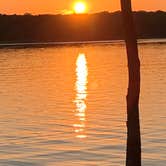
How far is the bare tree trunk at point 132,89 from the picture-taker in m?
7.26

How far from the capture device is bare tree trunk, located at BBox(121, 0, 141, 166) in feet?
23.8

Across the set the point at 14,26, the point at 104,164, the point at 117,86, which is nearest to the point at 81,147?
the point at 104,164

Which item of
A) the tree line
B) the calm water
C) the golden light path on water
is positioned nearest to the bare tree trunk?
the calm water

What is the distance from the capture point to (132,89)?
7.43 meters

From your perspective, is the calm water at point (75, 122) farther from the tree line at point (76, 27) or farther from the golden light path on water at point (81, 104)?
the tree line at point (76, 27)

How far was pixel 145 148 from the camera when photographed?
16.0 meters

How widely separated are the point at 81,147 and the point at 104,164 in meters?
2.39

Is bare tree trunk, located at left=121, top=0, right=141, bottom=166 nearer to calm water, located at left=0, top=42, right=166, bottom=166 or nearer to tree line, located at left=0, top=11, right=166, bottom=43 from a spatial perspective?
calm water, located at left=0, top=42, right=166, bottom=166

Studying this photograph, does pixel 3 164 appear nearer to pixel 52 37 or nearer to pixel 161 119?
pixel 161 119

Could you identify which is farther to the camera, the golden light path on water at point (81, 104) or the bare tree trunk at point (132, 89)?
the golden light path on water at point (81, 104)

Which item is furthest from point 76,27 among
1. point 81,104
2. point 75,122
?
point 75,122

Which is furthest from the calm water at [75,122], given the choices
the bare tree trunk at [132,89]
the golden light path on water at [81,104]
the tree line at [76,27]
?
the tree line at [76,27]

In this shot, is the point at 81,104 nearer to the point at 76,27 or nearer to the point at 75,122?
the point at 75,122

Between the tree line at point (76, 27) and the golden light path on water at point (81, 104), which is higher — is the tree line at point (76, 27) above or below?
above
